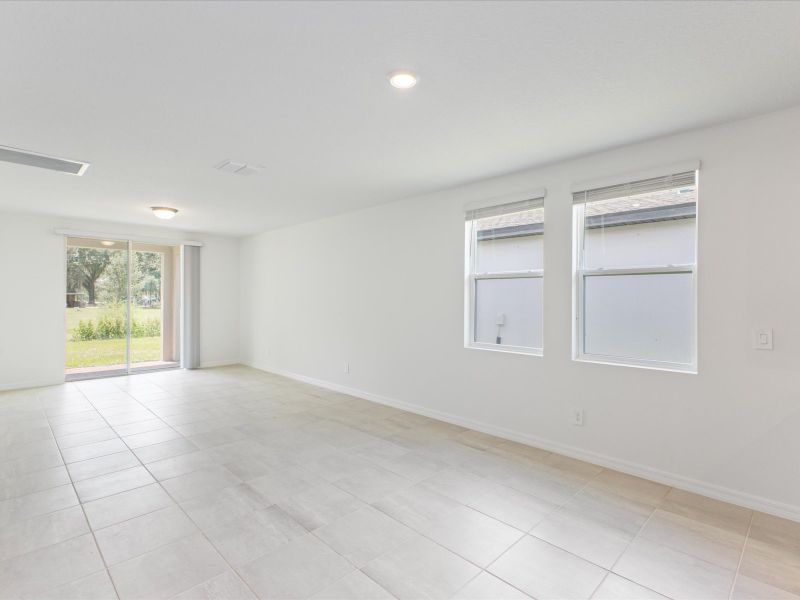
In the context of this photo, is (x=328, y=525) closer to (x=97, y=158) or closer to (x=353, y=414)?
(x=353, y=414)

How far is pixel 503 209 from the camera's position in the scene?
3.88 meters

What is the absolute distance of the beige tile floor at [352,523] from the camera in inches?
75.0

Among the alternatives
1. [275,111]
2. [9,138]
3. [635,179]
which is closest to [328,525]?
[275,111]

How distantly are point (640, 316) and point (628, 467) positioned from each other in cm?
113

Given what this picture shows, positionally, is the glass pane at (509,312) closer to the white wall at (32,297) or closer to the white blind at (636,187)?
the white blind at (636,187)

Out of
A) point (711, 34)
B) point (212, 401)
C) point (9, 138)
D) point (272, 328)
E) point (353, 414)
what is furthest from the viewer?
point (272, 328)

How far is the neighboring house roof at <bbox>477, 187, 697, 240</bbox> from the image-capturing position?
9.75 feet

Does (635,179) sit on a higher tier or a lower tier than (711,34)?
lower

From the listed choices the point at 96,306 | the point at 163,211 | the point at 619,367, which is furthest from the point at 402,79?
the point at 96,306

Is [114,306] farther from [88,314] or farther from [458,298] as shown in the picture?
[458,298]

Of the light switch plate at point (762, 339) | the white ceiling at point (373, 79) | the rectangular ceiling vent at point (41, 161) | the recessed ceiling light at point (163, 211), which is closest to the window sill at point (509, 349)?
the light switch plate at point (762, 339)

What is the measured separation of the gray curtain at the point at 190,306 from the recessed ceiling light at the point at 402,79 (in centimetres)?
628

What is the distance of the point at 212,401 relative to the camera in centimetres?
513

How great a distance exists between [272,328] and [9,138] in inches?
177
